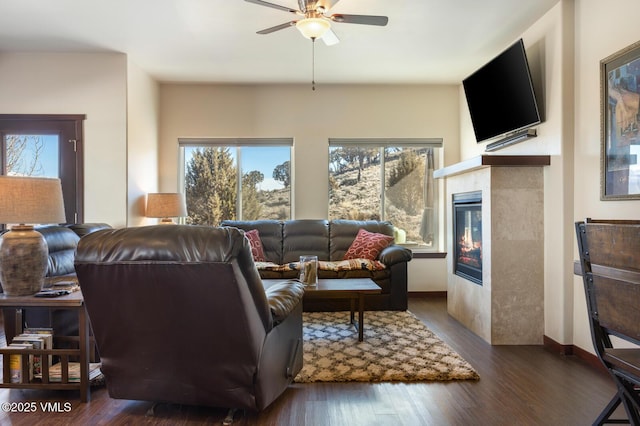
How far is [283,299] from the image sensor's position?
6.70 feet

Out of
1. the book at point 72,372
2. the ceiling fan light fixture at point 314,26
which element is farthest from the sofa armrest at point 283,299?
the ceiling fan light fixture at point 314,26

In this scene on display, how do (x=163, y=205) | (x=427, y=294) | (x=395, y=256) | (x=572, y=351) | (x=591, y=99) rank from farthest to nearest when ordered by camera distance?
(x=427, y=294)
(x=163, y=205)
(x=395, y=256)
(x=572, y=351)
(x=591, y=99)

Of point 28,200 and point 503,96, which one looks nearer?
point 28,200

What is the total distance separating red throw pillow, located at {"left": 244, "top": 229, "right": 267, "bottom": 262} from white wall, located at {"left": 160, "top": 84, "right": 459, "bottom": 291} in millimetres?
720

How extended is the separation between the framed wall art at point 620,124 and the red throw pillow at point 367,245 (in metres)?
2.24

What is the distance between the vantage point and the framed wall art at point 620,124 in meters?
2.35

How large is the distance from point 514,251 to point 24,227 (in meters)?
3.51

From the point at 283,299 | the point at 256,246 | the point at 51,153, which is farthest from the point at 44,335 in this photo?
the point at 51,153

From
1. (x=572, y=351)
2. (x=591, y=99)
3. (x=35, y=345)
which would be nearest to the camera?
(x=35, y=345)

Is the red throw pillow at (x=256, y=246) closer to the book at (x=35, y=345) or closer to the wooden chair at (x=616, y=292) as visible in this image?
the book at (x=35, y=345)

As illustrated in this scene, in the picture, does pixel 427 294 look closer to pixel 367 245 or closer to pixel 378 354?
pixel 367 245

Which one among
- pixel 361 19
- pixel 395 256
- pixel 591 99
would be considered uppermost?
pixel 361 19

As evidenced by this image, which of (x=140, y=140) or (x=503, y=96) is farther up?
(x=503, y=96)

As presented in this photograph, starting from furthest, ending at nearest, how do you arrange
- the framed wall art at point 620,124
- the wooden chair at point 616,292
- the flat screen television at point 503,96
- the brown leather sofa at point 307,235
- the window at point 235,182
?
the window at point 235,182 → the brown leather sofa at point 307,235 → the flat screen television at point 503,96 → the framed wall art at point 620,124 → the wooden chair at point 616,292
